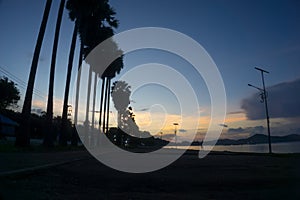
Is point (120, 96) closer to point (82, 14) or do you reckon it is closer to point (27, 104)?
point (82, 14)

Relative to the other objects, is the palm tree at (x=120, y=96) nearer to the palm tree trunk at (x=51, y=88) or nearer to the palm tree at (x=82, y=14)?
the palm tree at (x=82, y=14)

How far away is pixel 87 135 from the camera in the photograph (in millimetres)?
46781

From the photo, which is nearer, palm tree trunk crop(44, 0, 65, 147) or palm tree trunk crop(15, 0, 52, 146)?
palm tree trunk crop(15, 0, 52, 146)

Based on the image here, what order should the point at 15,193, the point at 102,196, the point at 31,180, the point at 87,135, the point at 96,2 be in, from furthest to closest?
1. the point at 87,135
2. the point at 96,2
3. the point at 31,180
4. the point at 102,196
5. the point at 15,193

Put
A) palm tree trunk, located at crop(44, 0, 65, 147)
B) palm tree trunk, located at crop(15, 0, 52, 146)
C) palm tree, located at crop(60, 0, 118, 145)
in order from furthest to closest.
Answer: palm tree, located at crop(60, 0, 118, 145)
palm tree trunk, located at crop(44, 0, 65, 147)
palm tree trunk, located at crop(15, 0, 52, 146)

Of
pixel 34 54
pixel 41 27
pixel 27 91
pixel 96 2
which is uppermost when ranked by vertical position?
pixel 96 2

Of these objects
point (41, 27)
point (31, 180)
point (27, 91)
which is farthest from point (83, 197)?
point (41, 27)

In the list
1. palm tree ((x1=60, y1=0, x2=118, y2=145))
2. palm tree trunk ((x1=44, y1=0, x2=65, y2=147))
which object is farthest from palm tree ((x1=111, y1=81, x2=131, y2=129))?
palm tree trunk ((x1=44, y1=0, x2=65, y2=147))

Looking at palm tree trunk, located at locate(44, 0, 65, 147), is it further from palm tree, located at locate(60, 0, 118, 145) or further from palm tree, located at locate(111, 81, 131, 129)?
palm tree, located at locate(111, 81, 131, 129)

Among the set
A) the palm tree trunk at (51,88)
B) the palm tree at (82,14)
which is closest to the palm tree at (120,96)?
the palm tree at (82,14)

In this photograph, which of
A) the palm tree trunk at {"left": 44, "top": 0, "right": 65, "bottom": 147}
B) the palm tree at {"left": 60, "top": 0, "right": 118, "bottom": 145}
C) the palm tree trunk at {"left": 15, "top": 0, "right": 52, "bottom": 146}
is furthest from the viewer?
the palm tree at {"left": 60, "top": 0, "right": 118, "bottom": 145}

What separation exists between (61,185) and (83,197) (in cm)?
219

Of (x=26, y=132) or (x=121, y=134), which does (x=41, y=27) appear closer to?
(x=26, y=132)

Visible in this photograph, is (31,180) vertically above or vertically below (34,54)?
below
